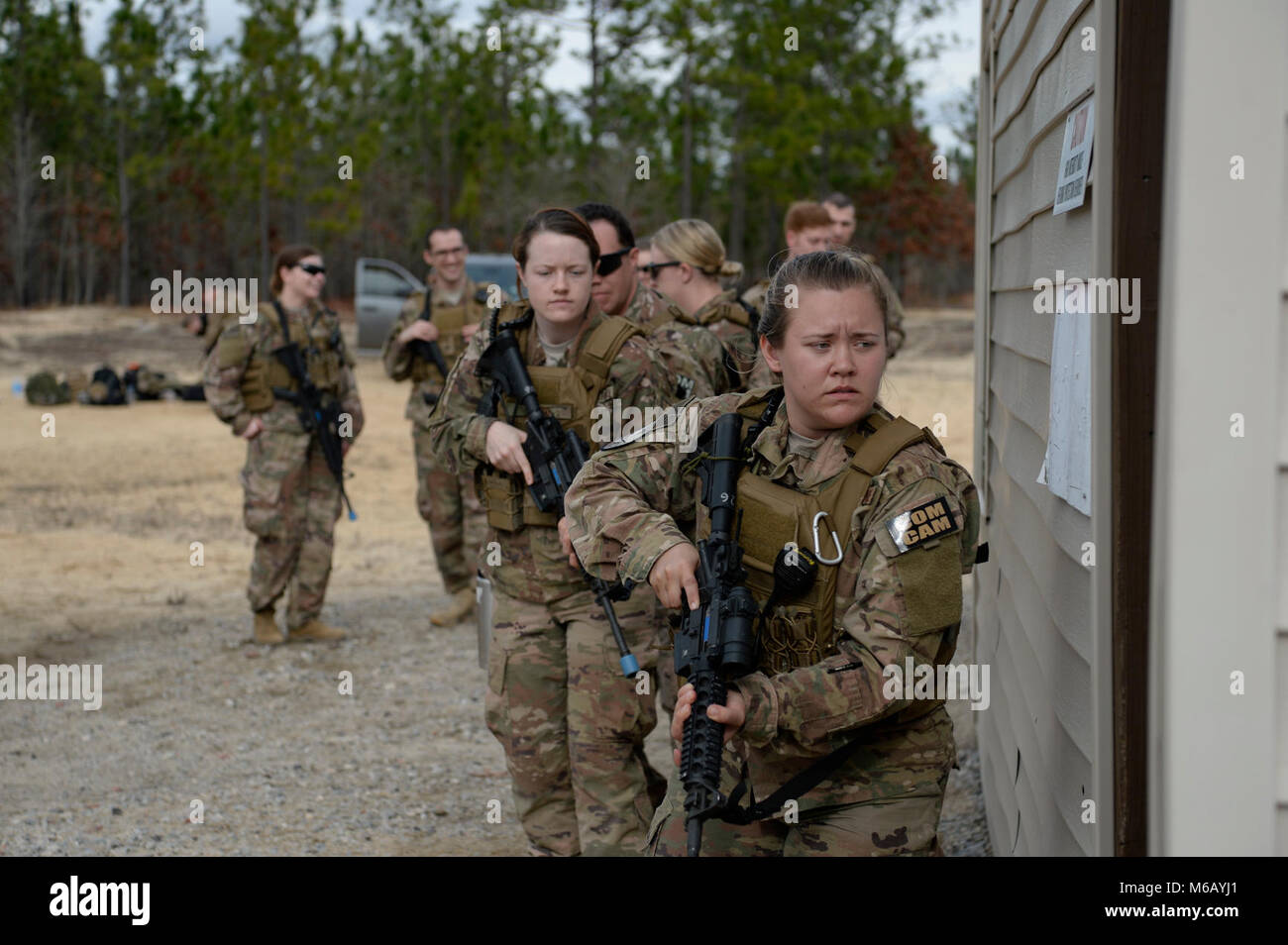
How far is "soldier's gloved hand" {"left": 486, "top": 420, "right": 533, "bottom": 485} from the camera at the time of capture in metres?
4.29

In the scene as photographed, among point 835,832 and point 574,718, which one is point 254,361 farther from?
point 835,832

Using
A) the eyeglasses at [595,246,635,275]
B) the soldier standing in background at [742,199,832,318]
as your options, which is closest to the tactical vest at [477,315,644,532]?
the eyeglasses at [595,246,635,275]

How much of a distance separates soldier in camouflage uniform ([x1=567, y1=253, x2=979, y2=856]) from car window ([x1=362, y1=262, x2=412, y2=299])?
2359 centimetres

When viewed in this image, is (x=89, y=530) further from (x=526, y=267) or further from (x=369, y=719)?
(x=526, y=267)

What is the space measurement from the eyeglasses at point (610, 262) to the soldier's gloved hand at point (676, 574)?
2.40 meters

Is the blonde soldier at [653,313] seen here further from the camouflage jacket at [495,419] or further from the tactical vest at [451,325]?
the tactical vest at [451,325]

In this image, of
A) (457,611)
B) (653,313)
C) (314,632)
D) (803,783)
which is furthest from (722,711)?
(457,611)

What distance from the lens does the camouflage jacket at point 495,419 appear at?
4340 millimetres

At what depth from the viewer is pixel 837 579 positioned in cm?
261

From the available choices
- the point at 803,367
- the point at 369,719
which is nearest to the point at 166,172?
the point at 369,719
